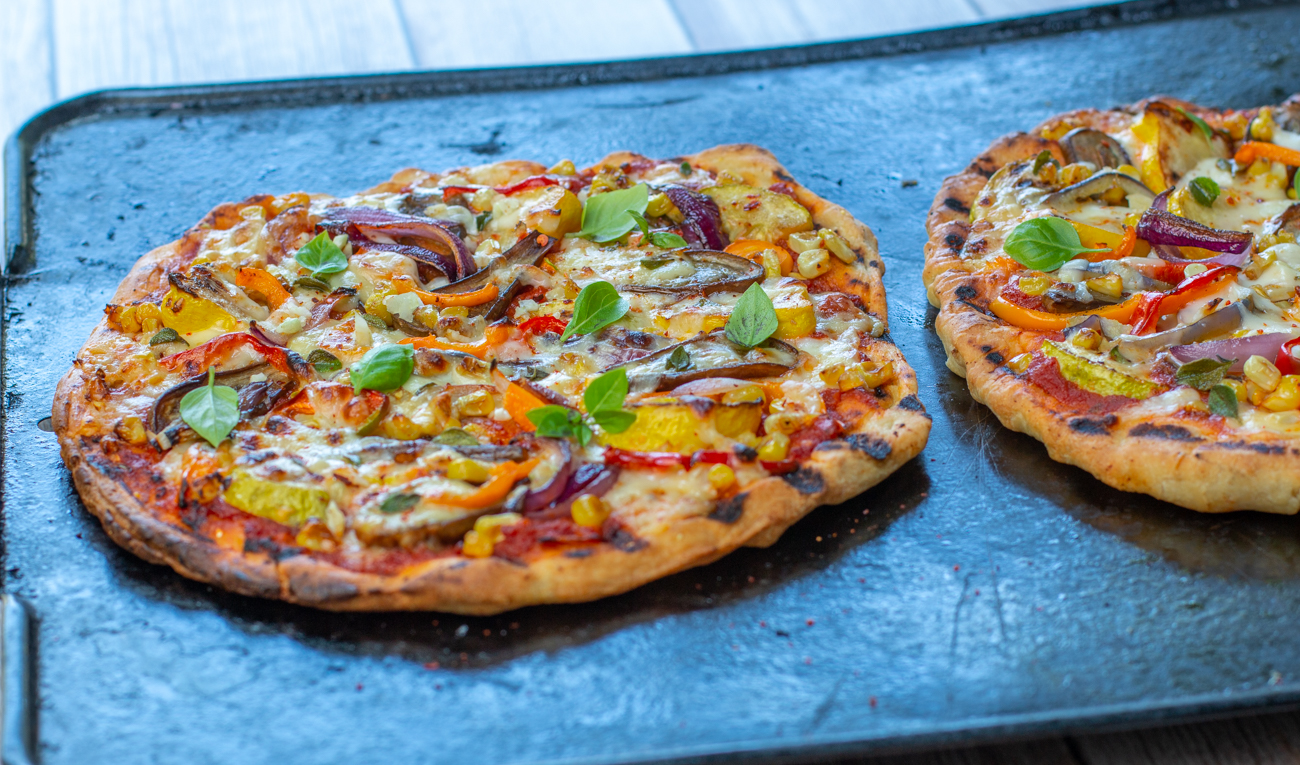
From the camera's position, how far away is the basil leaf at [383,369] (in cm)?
442

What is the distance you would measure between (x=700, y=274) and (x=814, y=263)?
0.52 meters

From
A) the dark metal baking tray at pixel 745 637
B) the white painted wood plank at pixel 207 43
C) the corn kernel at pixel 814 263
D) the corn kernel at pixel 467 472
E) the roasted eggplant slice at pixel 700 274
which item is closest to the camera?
the dark metal baking tray at pixel 745 637

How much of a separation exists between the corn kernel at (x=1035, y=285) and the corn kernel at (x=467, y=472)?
2510 mm

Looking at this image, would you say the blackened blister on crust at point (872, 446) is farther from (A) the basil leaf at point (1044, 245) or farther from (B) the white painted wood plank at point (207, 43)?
(B) the white painted wood plank at point (207, 43)

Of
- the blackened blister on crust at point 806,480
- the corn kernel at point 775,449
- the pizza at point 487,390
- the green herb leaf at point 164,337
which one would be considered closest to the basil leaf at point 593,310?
the pizza at point 487,390

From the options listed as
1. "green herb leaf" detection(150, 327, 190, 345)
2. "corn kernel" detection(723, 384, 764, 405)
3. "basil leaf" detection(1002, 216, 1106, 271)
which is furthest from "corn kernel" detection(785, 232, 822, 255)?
"green herb leaf" detection(150, 327, 190, 345)

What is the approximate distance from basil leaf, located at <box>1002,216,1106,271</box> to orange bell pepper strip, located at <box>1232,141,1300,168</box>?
137 centimetres

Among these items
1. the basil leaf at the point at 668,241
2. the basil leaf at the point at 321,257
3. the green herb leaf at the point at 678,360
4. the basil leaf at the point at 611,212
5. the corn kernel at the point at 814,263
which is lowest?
the corn kernel at the point at 814,263

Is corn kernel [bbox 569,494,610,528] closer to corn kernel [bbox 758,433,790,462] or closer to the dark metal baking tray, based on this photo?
the dark metal baking tray

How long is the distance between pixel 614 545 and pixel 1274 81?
567 cm

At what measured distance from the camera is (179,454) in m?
4.33

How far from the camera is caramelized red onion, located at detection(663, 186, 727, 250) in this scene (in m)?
5.42

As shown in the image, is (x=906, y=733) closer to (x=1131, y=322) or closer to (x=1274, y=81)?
(x=1131, y=322)

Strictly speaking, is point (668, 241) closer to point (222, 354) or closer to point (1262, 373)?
point (222, 354)
